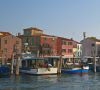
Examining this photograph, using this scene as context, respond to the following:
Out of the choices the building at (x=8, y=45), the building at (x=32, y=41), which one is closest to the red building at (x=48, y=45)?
the building at (x=32, y=41)

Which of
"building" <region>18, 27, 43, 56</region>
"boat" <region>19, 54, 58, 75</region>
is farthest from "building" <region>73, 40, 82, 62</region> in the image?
"boat" <region>19, 54, 58, 75</region>

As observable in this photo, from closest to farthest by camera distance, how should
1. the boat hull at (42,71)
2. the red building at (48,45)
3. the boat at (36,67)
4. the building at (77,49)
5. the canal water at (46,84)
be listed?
the canal water at (46,84) → the boat hull at (42,71) → the boat at (36,67) → the red building at (48,45) → the building at (77,49)

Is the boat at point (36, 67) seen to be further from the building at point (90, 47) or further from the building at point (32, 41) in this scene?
the building at point (90, 47)

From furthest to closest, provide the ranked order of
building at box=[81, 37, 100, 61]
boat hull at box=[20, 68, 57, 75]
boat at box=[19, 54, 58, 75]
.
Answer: building at box=[81, 37, 100, 61] → boat at box=[19, 54, 58, 75] → boat hull at box=[20, 68, 57, 75]

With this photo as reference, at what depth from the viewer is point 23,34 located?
107000 mm

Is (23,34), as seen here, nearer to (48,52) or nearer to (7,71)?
(48,52)

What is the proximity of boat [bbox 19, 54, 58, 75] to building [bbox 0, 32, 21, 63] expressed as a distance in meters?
17.1

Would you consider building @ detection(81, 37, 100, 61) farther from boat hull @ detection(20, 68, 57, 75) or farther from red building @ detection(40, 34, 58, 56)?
boat hull @ detection(20, 68, 57, 75)

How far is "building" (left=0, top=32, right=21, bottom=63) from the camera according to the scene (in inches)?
3546

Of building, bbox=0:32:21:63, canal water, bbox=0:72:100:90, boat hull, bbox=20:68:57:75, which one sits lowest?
canal water, bbox=0:72:100:90

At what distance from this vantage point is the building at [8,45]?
9006cm

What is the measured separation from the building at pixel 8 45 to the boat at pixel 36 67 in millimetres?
17106

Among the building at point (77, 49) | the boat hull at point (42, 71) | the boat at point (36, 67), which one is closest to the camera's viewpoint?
the boat hull at point (42, 71)

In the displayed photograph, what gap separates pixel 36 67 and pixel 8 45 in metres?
26.3
